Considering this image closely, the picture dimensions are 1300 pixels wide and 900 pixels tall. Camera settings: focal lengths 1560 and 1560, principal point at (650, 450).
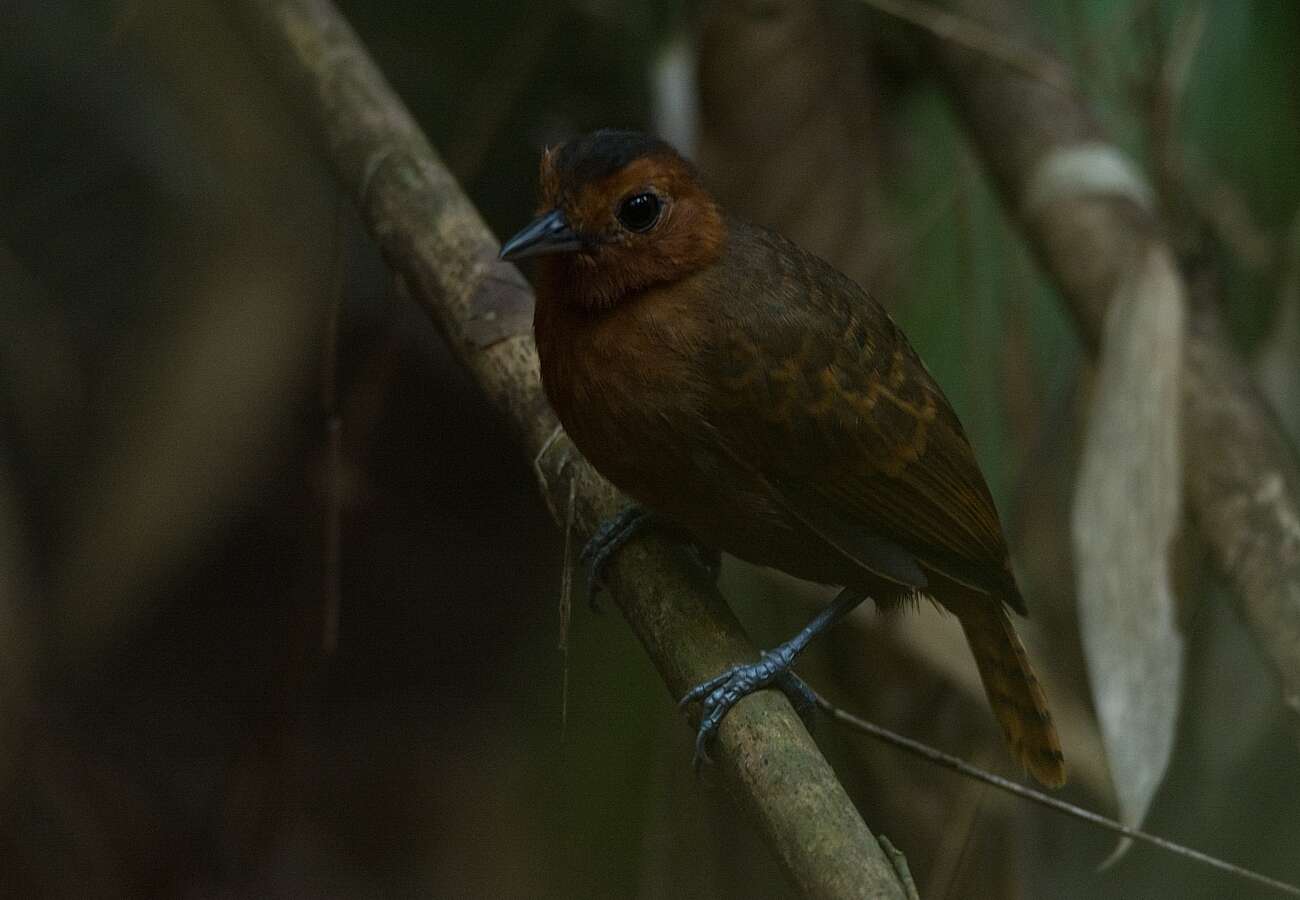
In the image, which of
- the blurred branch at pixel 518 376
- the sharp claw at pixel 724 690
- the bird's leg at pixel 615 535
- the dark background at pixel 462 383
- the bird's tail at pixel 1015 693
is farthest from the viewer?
the dark background at pixel 462 383

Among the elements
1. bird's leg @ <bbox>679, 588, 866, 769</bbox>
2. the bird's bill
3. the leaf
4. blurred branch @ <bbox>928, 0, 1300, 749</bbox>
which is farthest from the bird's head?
blurred branch @ <bbox>928, 0, 1300, 749</bbox>

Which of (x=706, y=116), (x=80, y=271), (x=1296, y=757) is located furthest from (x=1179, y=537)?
(x=80, y=271)

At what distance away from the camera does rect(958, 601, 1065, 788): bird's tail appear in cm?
234

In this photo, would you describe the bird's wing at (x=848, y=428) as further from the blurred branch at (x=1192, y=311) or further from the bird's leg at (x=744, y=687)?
the blurred branch at (x=1192, y=311)

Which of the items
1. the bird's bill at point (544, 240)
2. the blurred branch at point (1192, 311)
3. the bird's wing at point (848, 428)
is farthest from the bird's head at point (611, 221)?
the blurred branch at point (1192, 311)

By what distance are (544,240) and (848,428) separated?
490 millimetres

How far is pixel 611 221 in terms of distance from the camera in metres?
2.08

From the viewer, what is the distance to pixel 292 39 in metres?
2.48

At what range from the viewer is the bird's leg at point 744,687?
182cm

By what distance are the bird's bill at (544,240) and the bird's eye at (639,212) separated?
3.0 inches

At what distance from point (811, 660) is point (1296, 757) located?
2.89 ft

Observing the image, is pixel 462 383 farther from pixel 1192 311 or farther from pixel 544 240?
pixel 544 240

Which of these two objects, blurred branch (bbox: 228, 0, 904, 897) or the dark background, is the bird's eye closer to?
blurred branch (bbox: 228, 0, 904, 897)

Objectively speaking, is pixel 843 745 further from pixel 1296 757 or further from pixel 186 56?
pixel 186 56
